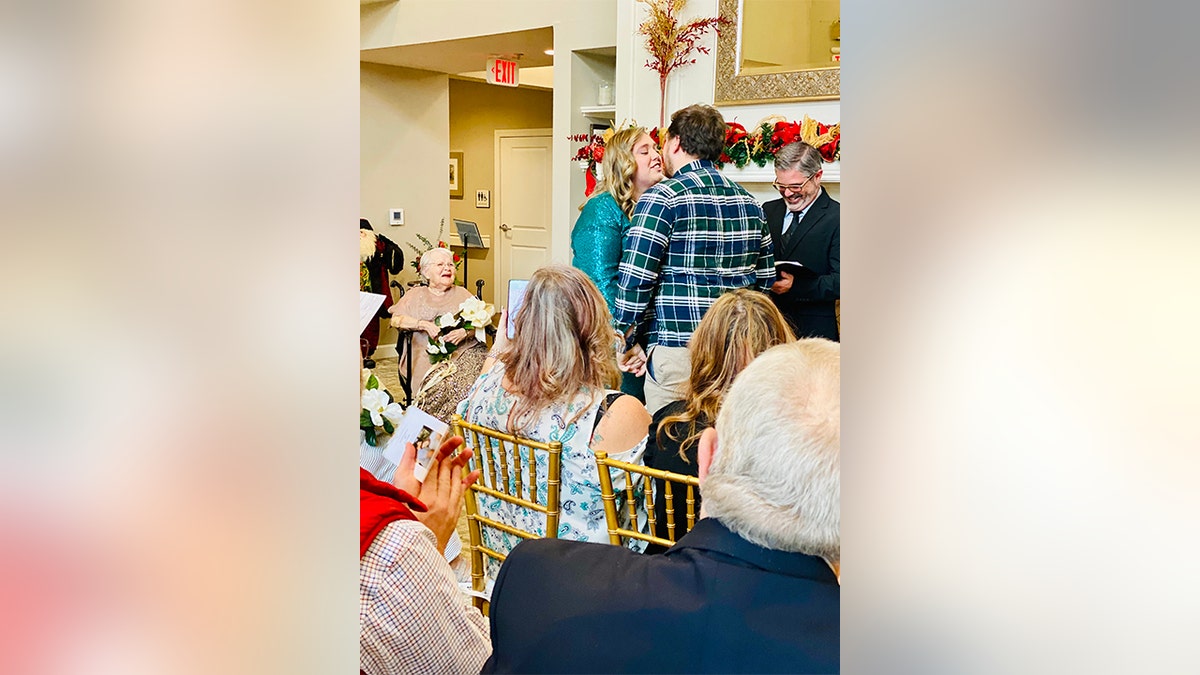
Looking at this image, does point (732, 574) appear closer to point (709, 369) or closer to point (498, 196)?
point (709, 369)

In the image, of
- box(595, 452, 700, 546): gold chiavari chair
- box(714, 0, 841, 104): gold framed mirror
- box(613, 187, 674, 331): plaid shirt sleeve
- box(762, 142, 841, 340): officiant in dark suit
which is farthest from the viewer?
box(714, 0, 841, 104): gold framed mirror

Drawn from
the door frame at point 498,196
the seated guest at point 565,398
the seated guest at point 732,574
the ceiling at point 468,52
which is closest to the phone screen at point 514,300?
the seated guest at point 565,398

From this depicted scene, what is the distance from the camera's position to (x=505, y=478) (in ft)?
6.81

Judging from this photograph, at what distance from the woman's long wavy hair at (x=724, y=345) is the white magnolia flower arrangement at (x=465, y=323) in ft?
4.78

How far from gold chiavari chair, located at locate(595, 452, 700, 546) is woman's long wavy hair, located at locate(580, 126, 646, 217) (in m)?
1.23

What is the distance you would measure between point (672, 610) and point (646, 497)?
739mm

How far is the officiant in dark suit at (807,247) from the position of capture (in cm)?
308

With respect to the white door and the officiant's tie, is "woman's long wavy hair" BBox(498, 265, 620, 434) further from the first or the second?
the white door

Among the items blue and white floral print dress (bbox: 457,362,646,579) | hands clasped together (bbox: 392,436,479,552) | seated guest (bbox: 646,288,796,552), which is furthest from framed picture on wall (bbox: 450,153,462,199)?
hands clasped together (bbox: 392,436,479,552)

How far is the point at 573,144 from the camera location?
5.18m

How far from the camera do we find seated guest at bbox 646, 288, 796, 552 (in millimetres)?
1851
